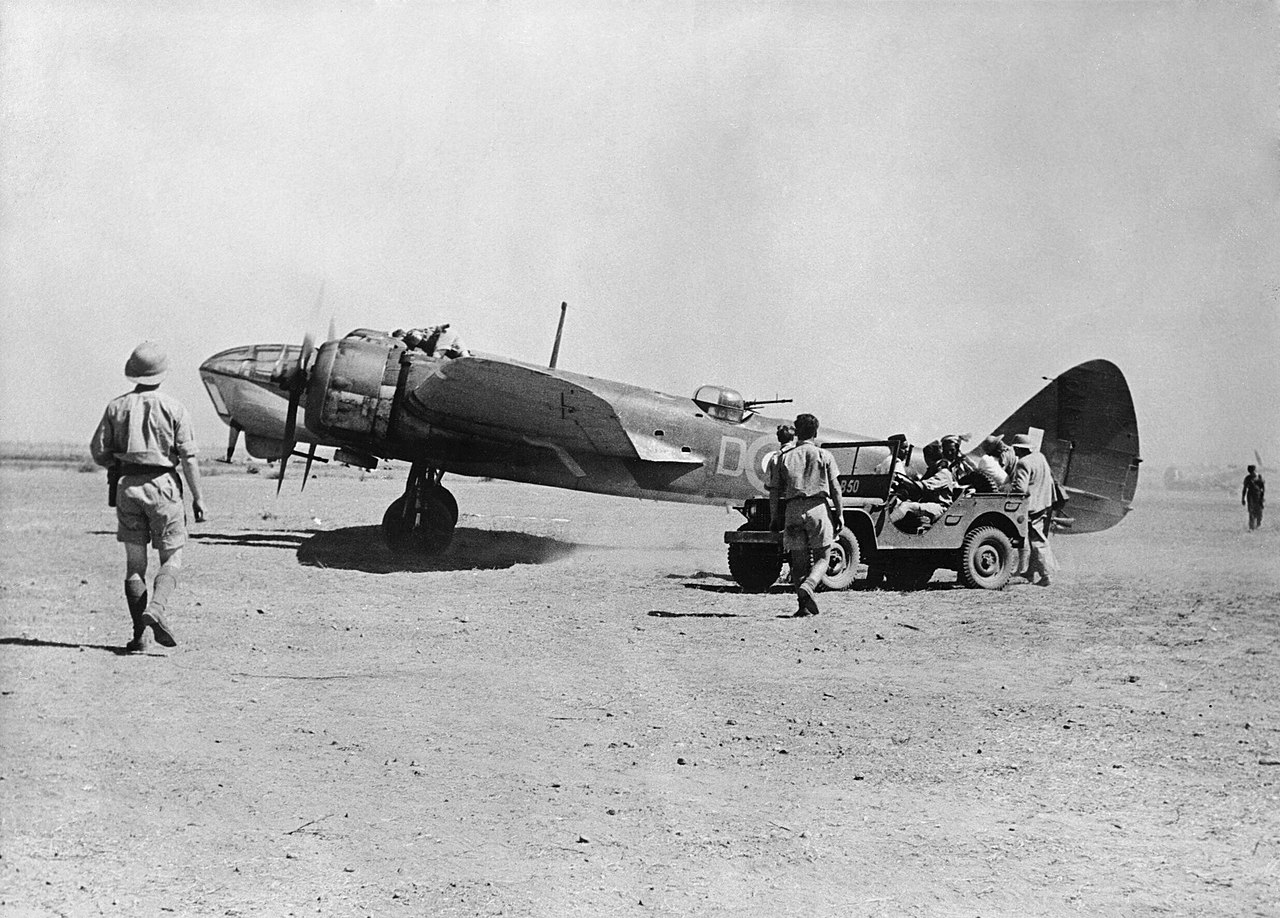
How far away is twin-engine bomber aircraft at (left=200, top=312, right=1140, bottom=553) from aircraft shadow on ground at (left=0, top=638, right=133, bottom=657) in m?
5.44

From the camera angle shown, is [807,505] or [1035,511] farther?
[1035,511]

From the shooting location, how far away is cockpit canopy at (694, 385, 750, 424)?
12867 mm

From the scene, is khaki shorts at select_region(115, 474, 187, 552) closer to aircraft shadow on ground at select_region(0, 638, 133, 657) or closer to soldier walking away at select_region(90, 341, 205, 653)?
soldier walking away at select_region(90, 341, 205, 653)

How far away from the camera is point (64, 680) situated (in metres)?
5.24

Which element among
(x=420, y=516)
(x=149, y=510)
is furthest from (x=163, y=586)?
(x=420, y=516)

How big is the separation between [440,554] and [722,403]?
4.20m

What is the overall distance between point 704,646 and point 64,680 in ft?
13.3

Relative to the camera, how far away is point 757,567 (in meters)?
9.98

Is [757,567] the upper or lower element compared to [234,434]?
lower

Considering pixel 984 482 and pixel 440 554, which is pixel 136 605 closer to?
pixel 440 554

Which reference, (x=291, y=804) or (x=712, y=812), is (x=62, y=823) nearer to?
(x=291, y=804)

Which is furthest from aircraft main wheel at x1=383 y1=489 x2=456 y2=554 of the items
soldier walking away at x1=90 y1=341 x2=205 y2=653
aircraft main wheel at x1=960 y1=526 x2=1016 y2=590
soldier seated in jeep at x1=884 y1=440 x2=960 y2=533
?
aircraft main wheel at x1=960 y1=526 x2=1016 y2=590

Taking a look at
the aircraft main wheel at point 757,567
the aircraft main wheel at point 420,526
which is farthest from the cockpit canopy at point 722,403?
the aircraft main wheel at point 420,526

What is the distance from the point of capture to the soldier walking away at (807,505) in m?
8.27
